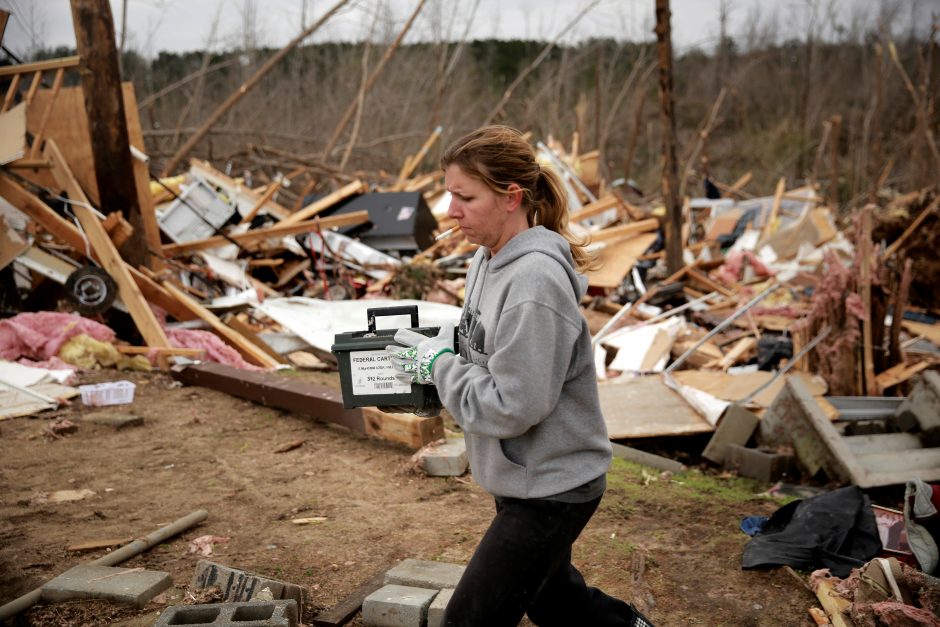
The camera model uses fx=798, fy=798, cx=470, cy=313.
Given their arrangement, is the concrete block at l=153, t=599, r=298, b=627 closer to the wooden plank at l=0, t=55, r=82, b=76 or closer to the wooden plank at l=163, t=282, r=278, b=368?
the wooden plank at l=163, t=282, r=278, b=368

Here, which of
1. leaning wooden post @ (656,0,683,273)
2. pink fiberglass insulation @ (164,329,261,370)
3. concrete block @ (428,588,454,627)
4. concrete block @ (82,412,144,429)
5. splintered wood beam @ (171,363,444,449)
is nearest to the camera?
concrete block @ (428,588,454,627)

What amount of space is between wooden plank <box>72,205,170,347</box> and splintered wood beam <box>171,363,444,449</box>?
2.20 ft

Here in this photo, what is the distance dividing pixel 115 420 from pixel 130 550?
2.33 meters

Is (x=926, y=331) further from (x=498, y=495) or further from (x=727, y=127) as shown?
(x=727, y=127)

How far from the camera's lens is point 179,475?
502cm

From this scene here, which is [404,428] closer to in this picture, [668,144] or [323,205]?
[323,205]

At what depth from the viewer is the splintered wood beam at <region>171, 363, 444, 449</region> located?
5.46 m

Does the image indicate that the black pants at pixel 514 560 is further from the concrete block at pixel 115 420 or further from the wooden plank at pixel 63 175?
the wooden plank at pixel 63 175

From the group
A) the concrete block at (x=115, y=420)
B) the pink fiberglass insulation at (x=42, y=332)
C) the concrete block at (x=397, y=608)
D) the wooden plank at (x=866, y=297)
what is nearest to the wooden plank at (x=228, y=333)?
the pink fiberglass insulation at (x=42, y=332)

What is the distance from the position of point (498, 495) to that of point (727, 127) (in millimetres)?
38681

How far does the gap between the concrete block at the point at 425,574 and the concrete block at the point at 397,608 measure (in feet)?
0.33

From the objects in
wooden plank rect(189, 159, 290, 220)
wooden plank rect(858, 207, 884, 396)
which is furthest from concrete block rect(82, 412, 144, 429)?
wooden plank rect(189, 159, 290, 220)

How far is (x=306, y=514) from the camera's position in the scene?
4.50m

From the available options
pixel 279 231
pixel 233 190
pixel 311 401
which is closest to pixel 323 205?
pixel 279 231
